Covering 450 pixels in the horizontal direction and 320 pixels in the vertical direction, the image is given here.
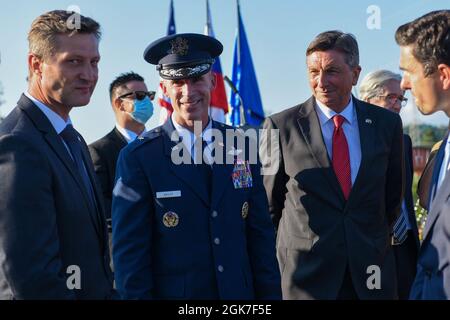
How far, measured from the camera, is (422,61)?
8.59 ft

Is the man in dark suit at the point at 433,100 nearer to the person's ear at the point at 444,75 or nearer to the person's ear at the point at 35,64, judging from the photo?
the person's ear at the point at 444,75

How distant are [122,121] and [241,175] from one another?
2.76 meters

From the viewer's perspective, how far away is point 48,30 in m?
2.61

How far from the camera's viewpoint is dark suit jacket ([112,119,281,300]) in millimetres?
2881

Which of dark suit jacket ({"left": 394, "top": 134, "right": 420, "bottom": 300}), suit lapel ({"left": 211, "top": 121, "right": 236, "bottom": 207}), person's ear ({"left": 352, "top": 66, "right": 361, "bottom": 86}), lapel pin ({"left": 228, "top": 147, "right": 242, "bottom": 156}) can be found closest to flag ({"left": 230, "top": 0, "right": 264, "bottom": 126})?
dark suit jacket ({"left": 394, "top": 134, "right": 420, "bottom": 300})

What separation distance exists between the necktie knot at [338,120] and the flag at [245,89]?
273 inches

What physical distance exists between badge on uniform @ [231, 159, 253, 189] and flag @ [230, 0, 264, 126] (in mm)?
7586

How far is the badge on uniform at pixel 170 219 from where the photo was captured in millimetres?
2928

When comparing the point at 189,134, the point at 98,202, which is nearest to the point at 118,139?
the point at 189,134

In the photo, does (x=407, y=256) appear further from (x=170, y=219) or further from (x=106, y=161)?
(x=106, y=161)
